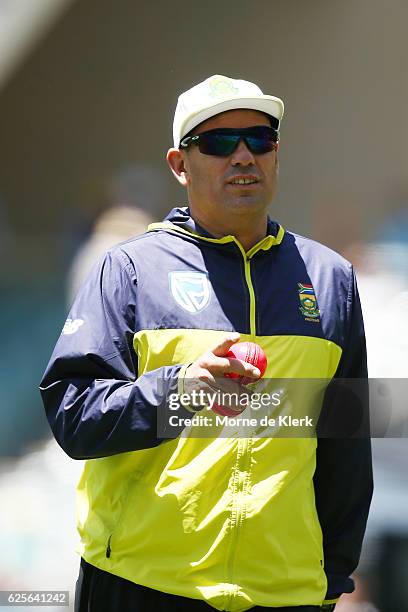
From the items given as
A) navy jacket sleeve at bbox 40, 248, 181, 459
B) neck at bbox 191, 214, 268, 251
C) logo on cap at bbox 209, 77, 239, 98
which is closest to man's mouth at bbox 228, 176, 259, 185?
neck at bbox 191, 214, 268, 251

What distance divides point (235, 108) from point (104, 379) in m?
0.83

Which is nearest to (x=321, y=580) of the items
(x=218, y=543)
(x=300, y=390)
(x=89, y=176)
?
(x=218, y=543)

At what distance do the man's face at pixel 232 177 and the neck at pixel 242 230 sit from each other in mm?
21

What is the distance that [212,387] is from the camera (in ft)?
7.39

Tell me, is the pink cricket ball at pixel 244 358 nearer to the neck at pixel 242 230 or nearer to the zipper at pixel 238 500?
the zipper at pixel 238 500

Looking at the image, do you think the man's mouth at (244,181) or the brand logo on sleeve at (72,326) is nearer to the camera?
the brand logo on sleeve at (72,326)

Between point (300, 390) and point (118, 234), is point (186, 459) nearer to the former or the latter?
point (300, 390)

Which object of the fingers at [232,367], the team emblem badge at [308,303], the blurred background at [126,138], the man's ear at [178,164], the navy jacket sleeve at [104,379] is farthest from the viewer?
the blurred background at [126,138]

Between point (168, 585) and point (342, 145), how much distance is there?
2.27 metres

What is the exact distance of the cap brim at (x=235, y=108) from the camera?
2.71 meters

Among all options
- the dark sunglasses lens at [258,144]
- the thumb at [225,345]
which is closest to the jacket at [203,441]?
the thumb at [225,345]

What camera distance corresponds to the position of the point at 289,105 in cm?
410

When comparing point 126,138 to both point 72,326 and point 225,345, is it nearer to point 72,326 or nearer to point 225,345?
point 72,326
